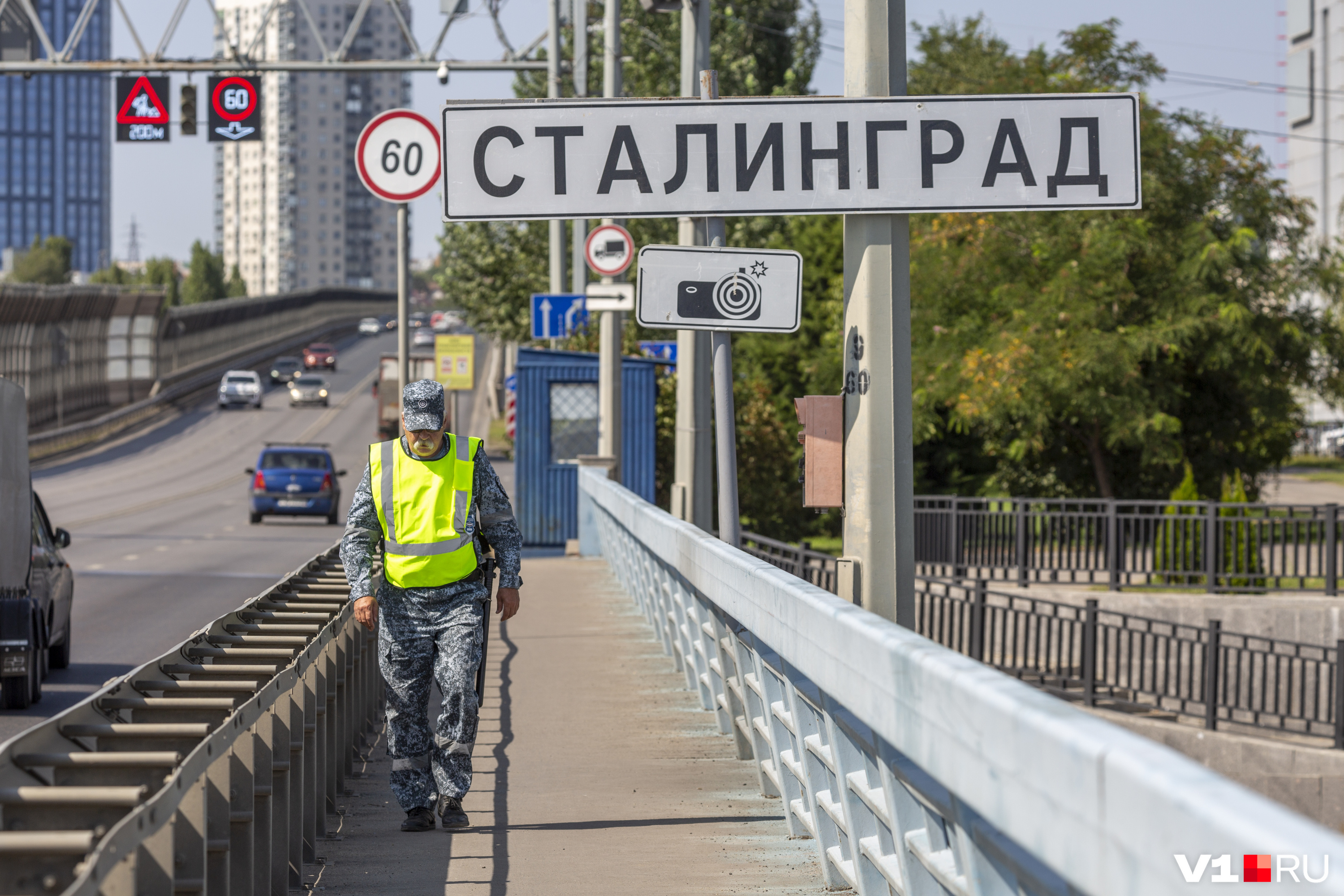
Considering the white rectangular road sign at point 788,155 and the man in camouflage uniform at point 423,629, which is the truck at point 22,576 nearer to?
the man in camouflage uniform at point 423,629

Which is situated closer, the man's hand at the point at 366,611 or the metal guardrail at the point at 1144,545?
the man's hand at the point at 366,611

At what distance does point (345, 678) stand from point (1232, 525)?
16.2 m

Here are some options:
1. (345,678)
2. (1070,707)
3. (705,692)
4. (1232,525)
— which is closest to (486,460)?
(345,678)

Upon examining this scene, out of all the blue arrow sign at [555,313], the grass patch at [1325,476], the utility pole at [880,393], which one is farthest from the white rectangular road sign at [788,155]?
the grass patch at [1325,476]

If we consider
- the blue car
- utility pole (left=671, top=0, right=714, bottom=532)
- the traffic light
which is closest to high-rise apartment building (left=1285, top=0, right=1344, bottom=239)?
the blue car

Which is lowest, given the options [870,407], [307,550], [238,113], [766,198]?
[307,550]

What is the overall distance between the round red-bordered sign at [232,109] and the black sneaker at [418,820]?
19.8 metres

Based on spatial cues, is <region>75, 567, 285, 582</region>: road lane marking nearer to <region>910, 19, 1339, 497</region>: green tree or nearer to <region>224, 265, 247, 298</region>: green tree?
<region>910, 19, 1339, 497</region>: green tree

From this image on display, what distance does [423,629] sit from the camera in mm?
6898

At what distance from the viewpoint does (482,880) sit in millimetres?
6000

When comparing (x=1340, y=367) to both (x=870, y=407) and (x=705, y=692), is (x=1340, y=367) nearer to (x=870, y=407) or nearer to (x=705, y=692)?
(x=705, y=692)

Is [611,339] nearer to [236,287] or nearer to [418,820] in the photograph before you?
[418,820]

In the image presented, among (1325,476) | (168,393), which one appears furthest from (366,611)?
(168,393)

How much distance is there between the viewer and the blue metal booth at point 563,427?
942 inches
